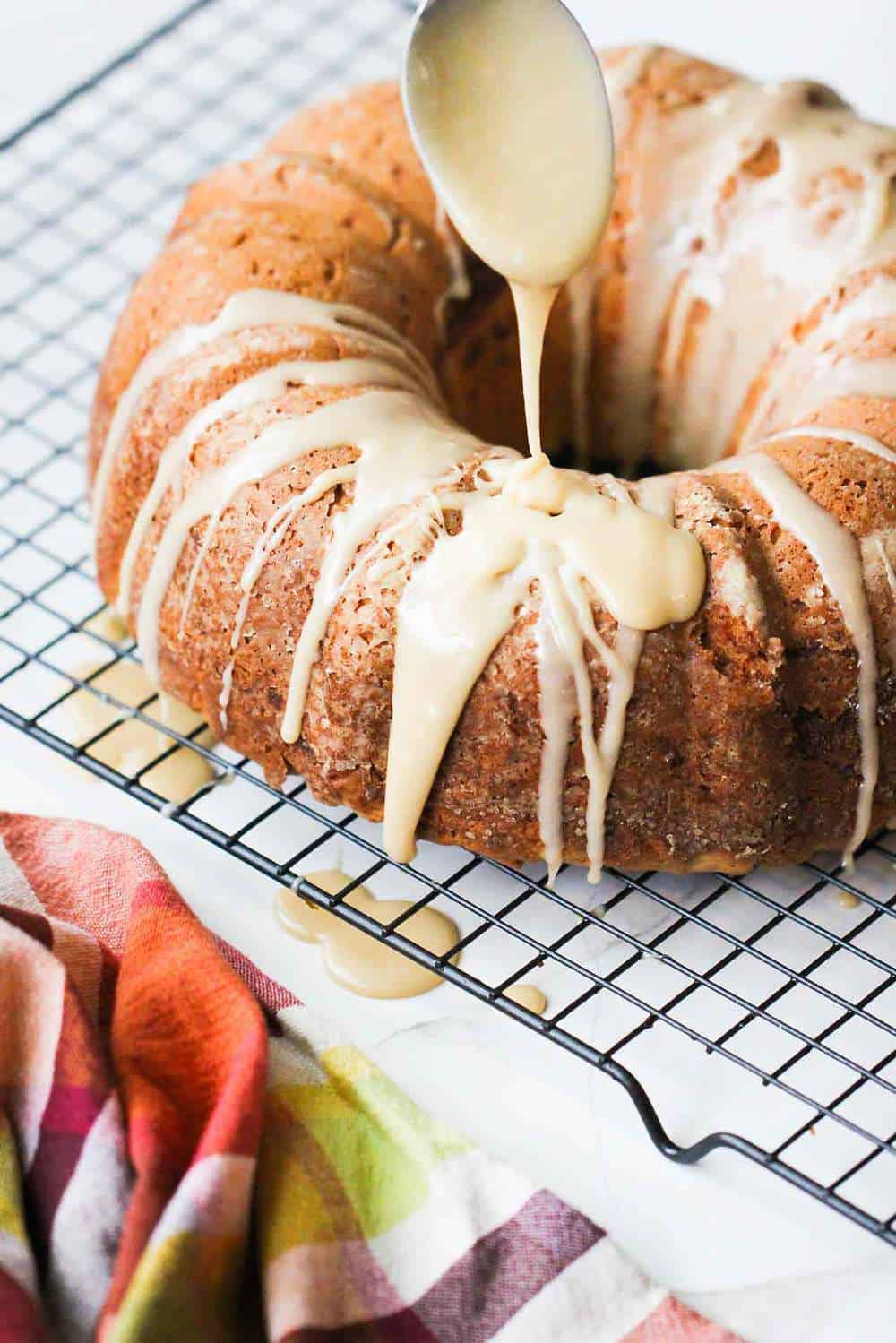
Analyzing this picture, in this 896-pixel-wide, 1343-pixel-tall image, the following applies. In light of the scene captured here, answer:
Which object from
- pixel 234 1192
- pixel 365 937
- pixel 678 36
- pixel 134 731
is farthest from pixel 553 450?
pixel 234 1192

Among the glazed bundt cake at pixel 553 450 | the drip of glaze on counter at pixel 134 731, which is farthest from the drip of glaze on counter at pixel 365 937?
the drip of glaze on counter at pixel 134 731

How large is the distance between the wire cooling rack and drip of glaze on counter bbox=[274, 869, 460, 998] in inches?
0.9

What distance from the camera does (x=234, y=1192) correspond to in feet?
5.92

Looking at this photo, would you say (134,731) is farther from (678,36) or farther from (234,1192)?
(678,36)

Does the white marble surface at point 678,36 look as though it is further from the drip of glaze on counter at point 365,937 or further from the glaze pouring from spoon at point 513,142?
the drip of glaze on counter at point 365,937

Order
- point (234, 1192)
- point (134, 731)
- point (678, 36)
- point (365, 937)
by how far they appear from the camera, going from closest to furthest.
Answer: point (234, 1192) → point (365, 937) → point (134, 731) → point (678, 36)

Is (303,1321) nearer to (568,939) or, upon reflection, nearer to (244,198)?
(568,939)

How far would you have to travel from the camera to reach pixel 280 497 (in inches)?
85.1

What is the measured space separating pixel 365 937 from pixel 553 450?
872mm

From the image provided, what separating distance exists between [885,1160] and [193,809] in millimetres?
907

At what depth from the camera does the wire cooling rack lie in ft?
6.52

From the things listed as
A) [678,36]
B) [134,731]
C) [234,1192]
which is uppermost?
[678,36]

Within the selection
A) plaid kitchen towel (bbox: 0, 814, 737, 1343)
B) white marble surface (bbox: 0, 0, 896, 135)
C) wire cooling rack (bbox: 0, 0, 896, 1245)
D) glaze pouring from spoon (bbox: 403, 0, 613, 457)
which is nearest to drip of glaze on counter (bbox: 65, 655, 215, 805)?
wire cooling rack (bbox: 0, 0, 896, 1245)

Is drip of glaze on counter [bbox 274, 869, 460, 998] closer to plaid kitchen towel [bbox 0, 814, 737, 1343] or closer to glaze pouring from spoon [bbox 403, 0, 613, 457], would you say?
plaid kitchen towel [bbox 0, 814, 737, 1343]
